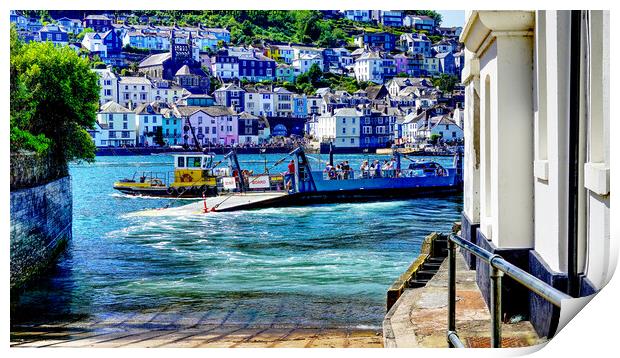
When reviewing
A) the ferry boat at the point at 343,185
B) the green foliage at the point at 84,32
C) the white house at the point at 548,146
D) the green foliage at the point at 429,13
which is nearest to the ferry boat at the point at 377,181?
the ferry boat at the point at 343,185

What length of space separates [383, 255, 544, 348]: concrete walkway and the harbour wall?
3050 millimetres

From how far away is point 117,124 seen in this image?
7.66 metres

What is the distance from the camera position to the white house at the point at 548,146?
3.01 meters

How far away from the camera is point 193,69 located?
757 cm

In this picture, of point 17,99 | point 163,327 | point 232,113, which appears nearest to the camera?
point 163,327

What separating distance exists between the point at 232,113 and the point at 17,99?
1.76 m

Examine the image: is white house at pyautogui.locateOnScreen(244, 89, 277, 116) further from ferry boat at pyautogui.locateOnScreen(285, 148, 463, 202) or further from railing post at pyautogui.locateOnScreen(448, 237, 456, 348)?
railing post at pyautogui.locateOnScreen(448, 237, 456, 348)

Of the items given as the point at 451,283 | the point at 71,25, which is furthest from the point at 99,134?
the point at 451,283

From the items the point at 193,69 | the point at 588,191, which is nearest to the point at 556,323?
the point at 588,191

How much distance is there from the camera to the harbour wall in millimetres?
6812

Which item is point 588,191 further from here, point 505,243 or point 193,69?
point 193,69

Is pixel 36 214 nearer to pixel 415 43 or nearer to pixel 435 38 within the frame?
pixel 415 43

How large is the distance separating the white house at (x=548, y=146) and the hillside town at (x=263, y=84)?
2825mm

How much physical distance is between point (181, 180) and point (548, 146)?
6.78m
